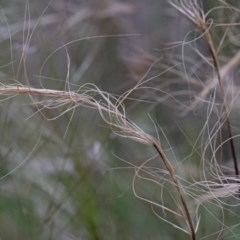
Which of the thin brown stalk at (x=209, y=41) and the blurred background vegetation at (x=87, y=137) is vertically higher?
the thin brown stalk at (x=209, y=41)

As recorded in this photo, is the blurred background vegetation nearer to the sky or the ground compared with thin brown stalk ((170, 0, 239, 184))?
nearer to the ground

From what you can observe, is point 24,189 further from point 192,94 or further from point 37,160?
point 192,94

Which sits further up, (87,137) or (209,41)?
(209,41)

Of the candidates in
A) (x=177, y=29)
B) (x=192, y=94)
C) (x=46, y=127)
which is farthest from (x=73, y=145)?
(x=177, y=29)

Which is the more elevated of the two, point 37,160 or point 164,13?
point 164,13

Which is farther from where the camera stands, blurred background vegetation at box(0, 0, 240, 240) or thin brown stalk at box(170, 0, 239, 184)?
blurred background vegetation at box(0, 0, 240, 240)

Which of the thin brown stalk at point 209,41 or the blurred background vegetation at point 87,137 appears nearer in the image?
the thin brown stalk at point 209,41

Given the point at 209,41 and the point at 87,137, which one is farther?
the point at 87,137

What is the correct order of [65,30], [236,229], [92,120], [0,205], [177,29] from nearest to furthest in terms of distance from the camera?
[236,229], [0,205], [92,120], [65,30], [177,29]
